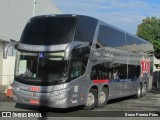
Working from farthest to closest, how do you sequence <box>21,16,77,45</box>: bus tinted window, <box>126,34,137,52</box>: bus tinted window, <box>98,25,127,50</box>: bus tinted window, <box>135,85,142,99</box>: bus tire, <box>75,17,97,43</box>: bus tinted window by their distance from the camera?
<box>135,85,142,99</box>: bus tire
<box>126,34,137,52</box>: bus tinted window
<box>98,25,127,50</box>: bus tinted window
<box>75,17,97,43</box>: bus tinted window
<box>21,16,77,45</box>: bus tinted window

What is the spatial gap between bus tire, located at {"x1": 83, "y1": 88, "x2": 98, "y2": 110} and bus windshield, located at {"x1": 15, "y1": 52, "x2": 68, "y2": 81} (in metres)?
2.31

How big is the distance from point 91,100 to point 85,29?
3.01 metres

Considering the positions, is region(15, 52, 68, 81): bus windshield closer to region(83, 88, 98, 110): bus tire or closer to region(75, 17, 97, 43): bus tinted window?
region(75, 17, 97, 43): bus tinted window

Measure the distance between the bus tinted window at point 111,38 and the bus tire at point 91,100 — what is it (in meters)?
2.12

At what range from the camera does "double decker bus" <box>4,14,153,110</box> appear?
15031 millimetres

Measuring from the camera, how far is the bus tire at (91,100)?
1688 centimetres

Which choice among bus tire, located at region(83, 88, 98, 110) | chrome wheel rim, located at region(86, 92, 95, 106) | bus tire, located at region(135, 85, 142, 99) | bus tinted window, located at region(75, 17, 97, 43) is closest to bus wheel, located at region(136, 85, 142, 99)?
bus tire, located at region(135, 85, 142, 99)

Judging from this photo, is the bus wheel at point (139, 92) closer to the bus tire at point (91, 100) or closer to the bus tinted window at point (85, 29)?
the bus tire at point (91, 100)

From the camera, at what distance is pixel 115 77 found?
20.0 metres

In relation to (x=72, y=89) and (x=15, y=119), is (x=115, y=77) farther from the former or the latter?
(x=15, y=119)

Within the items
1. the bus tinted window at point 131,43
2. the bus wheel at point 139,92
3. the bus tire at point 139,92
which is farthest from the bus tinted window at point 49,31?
the bus wheel at point 139,92

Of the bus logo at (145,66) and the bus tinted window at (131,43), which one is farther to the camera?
the bus logo at (145,66)

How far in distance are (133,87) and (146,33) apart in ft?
105

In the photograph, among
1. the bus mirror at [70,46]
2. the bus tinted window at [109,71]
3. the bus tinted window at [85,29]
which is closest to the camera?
the bus mirror at [70,46]
